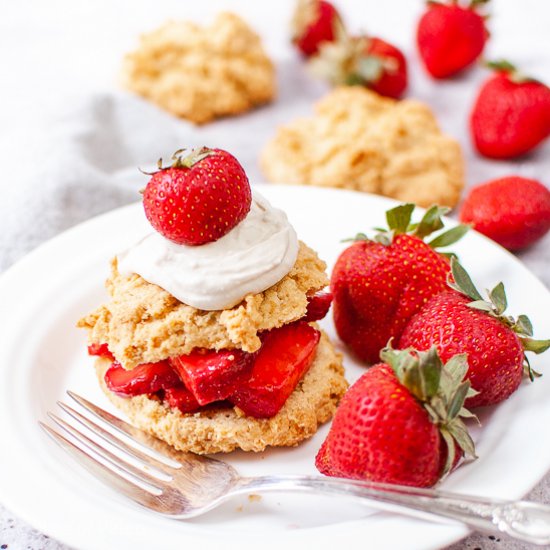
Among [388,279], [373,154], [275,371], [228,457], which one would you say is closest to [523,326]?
[388,279]

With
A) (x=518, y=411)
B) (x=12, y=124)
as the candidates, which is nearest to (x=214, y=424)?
(x=518, y=411)

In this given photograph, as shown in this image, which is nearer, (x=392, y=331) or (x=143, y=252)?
(x=143, y=252)

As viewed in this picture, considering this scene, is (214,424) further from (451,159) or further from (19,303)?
(451,159)

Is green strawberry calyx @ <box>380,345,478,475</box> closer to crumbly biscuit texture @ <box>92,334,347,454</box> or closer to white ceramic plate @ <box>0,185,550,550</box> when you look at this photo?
white ceramic plate @ <box>0,185,550,550</box>

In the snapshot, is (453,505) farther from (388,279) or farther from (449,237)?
(449,237)

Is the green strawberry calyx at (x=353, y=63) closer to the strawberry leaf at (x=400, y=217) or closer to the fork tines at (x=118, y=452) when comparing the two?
the strawberry leaf at (x=400, y=217)

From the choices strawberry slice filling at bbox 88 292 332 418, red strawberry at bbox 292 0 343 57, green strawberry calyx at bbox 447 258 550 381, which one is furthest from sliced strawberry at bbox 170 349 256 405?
red strawberry at bbox 292 0 343 57
